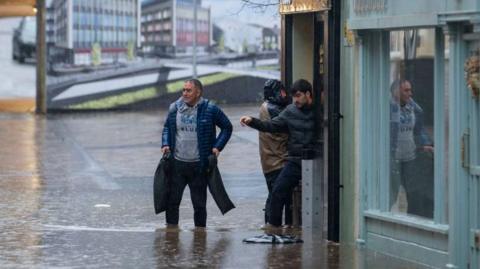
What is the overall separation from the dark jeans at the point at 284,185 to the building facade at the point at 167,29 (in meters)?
24.1

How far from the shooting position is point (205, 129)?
12.1 meters

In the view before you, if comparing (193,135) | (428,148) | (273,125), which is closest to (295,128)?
(273,125)

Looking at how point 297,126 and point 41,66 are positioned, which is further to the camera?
point 41,66

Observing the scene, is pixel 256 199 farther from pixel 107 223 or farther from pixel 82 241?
pixel 82 241

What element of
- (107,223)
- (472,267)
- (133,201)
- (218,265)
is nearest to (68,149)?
(133,201)

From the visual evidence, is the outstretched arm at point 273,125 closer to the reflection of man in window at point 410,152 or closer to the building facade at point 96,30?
the reflection of man in window at point 410,152

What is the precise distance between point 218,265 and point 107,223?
3.41 metres

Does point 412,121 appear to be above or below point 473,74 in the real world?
below

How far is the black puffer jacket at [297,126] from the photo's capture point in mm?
11758

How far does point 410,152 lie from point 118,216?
4898mm

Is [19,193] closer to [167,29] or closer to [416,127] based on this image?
[416,127]

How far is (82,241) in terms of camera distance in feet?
37.4

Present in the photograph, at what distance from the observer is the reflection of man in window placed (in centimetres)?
969

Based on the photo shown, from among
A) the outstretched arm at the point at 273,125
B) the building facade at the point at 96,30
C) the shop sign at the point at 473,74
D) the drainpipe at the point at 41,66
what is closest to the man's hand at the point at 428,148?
the shop sign at the point at 473,74
